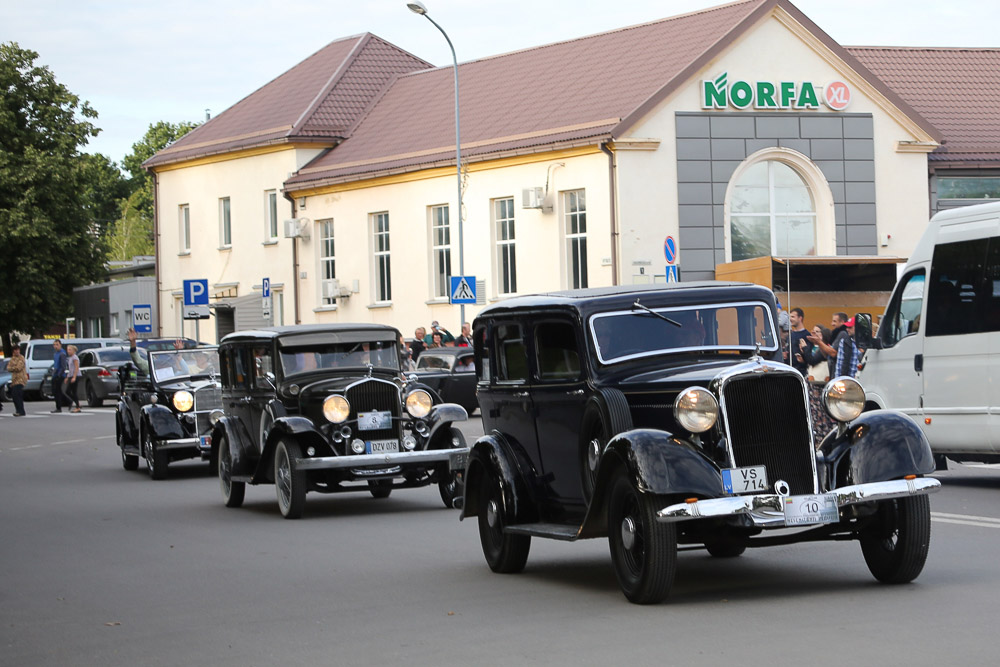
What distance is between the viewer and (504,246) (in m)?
40.8

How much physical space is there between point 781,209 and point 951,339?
23315 millimetres

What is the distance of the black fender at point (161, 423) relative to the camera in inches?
778

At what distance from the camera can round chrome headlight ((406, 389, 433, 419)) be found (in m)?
15.1

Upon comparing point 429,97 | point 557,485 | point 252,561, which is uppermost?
Result: point 429,97

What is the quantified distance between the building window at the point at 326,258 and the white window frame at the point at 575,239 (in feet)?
35.2

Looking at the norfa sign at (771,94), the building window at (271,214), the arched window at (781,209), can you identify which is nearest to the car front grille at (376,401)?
the norfa sign at (771,94)

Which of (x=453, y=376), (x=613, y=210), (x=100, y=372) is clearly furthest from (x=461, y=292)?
(x=100, y=372)

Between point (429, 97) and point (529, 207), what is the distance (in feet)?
31.8

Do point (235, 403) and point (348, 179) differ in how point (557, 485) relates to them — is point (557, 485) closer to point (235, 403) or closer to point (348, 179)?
point (235, 403)

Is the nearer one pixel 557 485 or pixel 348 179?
pixel 557 485

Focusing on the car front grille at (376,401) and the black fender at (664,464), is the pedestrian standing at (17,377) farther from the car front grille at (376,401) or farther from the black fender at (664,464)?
the black fender at (664,464)

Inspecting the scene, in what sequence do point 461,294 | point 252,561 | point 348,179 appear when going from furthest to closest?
point 348,179
point 461,294
point 252,561

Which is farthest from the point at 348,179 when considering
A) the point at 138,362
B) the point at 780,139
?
the point at 138,362

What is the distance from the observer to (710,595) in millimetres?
8906
